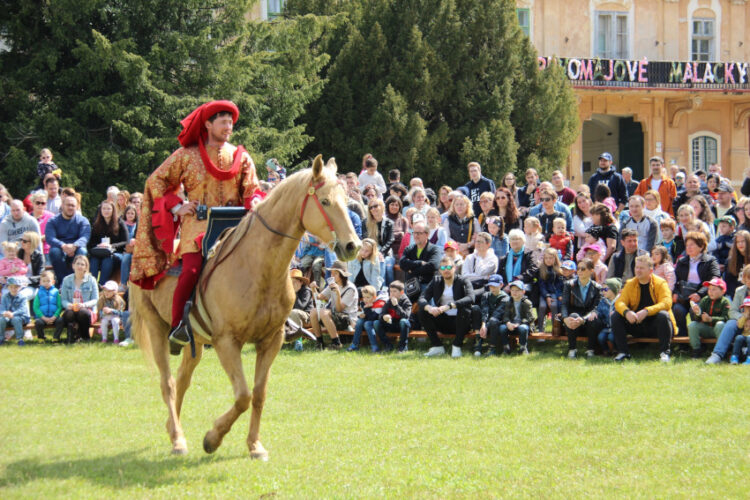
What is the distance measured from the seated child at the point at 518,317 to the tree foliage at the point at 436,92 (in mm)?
11921

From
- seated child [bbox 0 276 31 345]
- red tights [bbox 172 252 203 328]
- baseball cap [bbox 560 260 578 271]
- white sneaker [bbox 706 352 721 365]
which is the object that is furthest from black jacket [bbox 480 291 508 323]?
seated child [bbox 0 276 31 345]

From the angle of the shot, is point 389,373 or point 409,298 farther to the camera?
point 409,298

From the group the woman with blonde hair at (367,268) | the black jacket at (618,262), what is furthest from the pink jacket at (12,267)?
the black jacket at (618,262)

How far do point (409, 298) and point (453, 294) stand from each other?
1.00 m

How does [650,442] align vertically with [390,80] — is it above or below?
below

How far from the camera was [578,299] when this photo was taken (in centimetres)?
1276

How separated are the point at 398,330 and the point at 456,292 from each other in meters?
1.12

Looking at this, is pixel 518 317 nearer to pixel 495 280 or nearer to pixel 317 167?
pixel 495 280

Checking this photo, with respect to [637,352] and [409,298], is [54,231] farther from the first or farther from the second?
[637,352]

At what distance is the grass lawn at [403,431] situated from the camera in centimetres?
664

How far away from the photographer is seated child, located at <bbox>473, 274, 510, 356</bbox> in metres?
12.9

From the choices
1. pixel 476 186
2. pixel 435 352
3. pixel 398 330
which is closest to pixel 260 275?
pixel 435 352

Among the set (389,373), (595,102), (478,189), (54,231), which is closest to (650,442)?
(389,373)

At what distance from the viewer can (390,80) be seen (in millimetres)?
25000
